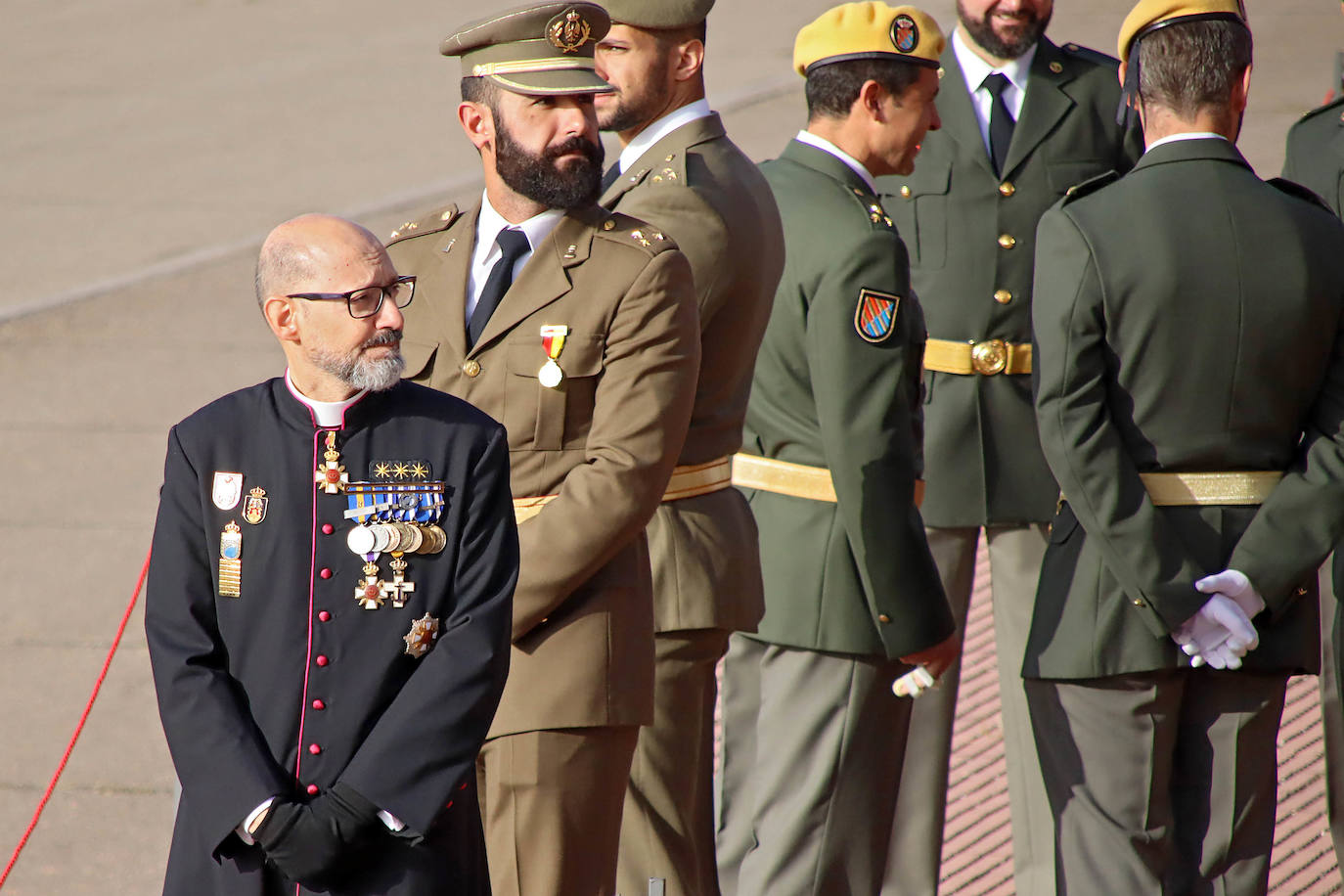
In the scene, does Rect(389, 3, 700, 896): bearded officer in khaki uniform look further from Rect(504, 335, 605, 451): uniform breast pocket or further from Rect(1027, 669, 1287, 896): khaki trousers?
Rect(1027, 669, 1287, 896): khaki trousers

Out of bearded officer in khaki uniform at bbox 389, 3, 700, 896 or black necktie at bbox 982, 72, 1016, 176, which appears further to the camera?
black necktie at bbox 982, 72, 1016, 176

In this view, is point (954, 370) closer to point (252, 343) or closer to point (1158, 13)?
point (1158, 13)

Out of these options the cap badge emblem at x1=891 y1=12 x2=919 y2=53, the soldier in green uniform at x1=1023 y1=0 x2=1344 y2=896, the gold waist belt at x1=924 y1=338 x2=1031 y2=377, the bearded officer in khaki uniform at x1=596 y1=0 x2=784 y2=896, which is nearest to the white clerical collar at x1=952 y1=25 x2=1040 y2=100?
the gold waist belt at x1=924 y1=338 x2=1031 y2=377

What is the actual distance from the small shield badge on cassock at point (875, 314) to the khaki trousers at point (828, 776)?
0.69 meters

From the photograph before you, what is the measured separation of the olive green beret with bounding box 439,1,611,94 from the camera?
3.12m

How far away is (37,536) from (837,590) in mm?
3576

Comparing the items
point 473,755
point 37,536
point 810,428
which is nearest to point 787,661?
point 810,428

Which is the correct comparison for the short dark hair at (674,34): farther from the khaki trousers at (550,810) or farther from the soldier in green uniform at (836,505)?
the khaki trousers at (550,810)

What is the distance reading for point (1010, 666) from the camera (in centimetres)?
432

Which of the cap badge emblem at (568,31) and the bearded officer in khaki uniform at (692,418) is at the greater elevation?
the cap badge emblem at (568,31)

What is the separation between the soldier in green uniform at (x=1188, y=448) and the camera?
3330mm

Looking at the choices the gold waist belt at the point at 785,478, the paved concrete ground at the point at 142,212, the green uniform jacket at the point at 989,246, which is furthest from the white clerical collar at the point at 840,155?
the paved concrete ground at the point at 142,212

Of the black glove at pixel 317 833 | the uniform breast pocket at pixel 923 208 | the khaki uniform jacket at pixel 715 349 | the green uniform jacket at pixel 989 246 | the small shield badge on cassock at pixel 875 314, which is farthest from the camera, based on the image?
the uniform breast pocket at pixel 923 208

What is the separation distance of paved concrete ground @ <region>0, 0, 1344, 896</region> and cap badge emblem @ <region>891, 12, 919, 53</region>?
271cm
